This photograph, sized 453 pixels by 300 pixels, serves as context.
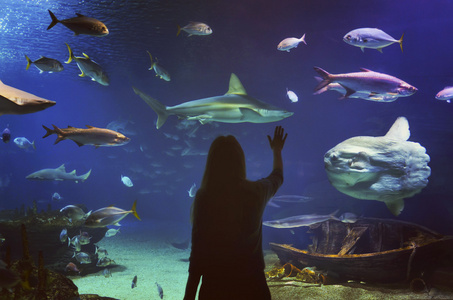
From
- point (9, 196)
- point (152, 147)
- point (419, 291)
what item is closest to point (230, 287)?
point (419, 291)

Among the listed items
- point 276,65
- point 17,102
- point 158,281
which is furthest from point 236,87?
point 276,65

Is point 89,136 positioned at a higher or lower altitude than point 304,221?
higher

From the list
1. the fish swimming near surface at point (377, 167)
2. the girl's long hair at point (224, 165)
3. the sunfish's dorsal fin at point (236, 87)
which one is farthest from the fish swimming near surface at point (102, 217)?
the fish swimming near surface at point (377, 167)

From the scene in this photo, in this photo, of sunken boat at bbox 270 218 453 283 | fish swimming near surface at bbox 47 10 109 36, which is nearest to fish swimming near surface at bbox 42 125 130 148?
fish swimming near surface at bbox 47 10 109 36

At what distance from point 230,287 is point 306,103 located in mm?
12209

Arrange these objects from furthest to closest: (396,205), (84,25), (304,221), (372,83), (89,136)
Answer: (304,221) → (396,205) → (372,83) → (89,136) → (84,25)

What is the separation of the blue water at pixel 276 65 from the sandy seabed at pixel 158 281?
548cm

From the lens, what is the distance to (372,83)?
4484mm

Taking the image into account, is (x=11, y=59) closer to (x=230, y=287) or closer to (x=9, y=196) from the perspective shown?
(x=9, y=196)

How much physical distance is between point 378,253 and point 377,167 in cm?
155

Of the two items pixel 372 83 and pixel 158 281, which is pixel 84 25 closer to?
pixel 372 83

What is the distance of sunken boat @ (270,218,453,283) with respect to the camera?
13.6ft

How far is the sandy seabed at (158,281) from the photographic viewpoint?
3.97m

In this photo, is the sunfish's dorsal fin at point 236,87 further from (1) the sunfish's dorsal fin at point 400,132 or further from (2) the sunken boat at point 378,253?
(2) the sunken boat at point 378,253
